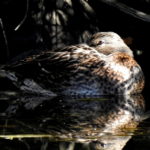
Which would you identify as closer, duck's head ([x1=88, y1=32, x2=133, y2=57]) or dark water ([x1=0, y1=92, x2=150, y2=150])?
dark water ([x1=0, y1=92, x2=150, y2=150])

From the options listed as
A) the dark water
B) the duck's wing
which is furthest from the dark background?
the dark water

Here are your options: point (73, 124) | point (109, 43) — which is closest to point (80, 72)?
point (109, 43)

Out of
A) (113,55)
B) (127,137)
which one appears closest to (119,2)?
(113,55)

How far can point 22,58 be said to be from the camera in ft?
26.6

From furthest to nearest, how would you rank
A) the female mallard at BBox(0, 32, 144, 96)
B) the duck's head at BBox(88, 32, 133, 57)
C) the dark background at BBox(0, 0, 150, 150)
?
the dark background at BBox(0, 0, 150, 150) < the duck's head at BBox(88, 32, 133, 57) < the female mallard at BBox(0, 32, 144, 96)

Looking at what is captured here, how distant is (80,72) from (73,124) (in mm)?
2565

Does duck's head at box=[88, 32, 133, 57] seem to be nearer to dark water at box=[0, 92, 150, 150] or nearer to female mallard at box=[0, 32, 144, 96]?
female mallard at box=[0, 32, 144, 96]

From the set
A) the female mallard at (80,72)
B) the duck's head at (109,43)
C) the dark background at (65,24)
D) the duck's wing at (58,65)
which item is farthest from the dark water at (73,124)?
the dark background at (65,24)

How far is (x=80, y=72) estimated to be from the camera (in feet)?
23.5

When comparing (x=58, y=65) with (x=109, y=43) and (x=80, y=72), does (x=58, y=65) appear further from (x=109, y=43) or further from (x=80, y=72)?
(x=109, y=43)

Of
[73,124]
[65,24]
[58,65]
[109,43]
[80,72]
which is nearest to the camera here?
[73,124]

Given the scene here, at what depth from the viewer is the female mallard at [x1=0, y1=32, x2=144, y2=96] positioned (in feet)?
23.5

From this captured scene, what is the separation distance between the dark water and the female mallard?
1.27 feet

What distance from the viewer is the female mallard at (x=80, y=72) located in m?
7.15
